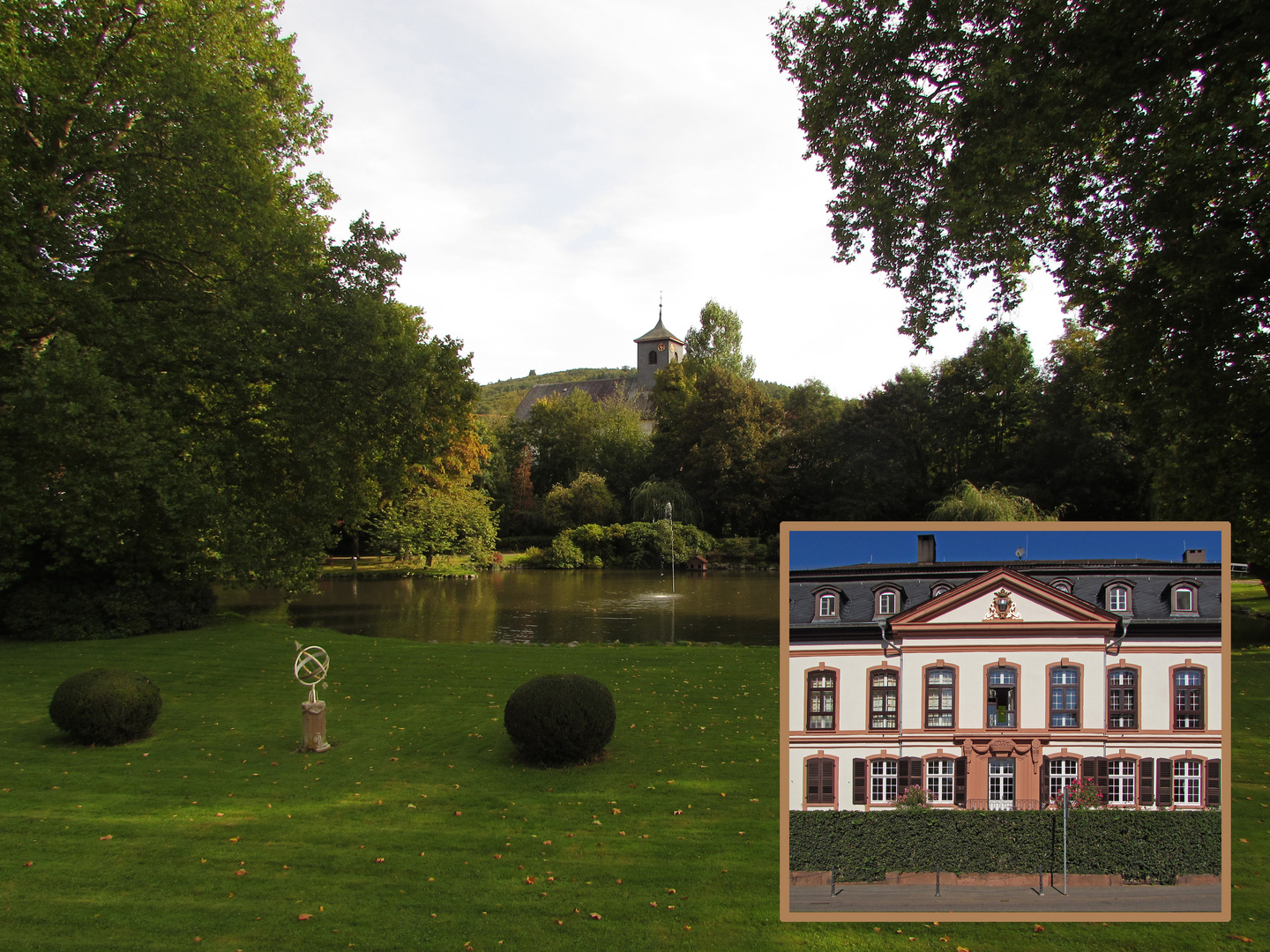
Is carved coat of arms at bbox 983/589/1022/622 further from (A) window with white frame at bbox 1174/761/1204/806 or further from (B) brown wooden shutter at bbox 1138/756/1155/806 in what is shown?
(A) window with white frame at bbox 1174/761/1204/806

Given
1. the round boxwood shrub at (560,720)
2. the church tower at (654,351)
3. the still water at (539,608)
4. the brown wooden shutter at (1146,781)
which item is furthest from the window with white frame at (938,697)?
the church tower at (654,351)

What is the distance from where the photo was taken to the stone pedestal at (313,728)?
10.1m

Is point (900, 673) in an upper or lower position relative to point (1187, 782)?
upper

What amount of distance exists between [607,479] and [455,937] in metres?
54.6

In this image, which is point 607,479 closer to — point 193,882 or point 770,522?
point 770,522

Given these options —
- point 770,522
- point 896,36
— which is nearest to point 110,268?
point 896,36

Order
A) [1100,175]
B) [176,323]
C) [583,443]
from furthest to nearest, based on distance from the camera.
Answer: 1. [583,443]
2. [176,323]
3. [1100,175]

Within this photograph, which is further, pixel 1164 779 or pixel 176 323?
pixel 176 323

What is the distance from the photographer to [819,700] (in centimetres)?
322

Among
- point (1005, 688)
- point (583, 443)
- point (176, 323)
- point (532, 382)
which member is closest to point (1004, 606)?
point (1005, 688)

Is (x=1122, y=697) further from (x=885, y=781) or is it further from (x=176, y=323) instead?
(x=176, y=323)

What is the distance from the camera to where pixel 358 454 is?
59.1 ft

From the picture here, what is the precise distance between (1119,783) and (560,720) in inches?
262

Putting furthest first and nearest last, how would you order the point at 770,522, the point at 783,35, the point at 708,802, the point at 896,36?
the point at 770,522
the point at 783,35
the point at 896,36
the point at 708,802
